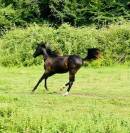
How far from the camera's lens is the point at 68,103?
16.5 m

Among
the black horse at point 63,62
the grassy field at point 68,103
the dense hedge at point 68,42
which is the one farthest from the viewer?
the dense hedge at point 68,42

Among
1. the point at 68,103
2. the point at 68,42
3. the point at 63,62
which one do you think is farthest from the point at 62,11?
the point at 68,103

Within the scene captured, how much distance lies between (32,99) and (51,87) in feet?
12.8

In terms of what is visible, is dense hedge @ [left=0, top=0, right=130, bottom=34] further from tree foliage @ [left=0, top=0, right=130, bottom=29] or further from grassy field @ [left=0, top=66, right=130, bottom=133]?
grassy field @ [left=0, top=66, right=130, bottom=133]

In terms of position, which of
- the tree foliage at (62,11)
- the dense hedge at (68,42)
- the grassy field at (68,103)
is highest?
the grassy field at (68,103)

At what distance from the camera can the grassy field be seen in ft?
37.5

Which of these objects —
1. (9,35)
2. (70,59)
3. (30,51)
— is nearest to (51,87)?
(70,59)

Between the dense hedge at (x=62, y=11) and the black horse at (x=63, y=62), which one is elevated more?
the black horse at (x=63, y=62)

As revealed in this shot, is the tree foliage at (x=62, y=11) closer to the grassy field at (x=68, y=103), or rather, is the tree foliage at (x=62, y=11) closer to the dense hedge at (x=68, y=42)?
the dense hedge at (x=68, y=42)

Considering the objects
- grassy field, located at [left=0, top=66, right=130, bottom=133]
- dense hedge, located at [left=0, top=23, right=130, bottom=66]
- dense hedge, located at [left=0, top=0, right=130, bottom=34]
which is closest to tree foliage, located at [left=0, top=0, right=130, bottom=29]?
dense hedge, located at [left=0, top=0, right=130, bottom=34]

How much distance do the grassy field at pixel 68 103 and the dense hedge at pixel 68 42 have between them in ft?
3.39

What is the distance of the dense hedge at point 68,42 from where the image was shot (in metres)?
28.0

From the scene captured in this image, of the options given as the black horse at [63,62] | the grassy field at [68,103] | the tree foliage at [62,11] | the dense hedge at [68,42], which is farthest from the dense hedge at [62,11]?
the black horse at [63,62]

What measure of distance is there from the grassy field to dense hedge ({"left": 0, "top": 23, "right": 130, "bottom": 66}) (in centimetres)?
103
